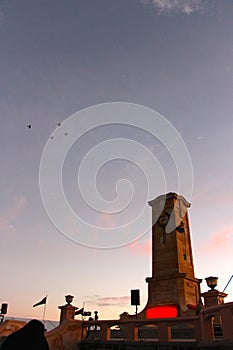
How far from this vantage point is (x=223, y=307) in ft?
40.7

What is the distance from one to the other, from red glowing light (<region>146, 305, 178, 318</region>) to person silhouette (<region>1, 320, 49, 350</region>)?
21.9 meters

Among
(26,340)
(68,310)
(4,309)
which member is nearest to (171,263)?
(68,310)

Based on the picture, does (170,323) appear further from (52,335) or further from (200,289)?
(200,289)

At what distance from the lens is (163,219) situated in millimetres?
28609

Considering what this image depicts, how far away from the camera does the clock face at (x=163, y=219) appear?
28.3 metres

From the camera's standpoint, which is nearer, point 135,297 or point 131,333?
point 131,333

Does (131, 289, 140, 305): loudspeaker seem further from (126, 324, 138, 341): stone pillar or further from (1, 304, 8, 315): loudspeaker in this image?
(1, 304, 8, 315): loudspeaker

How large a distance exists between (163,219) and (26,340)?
84.9 feet

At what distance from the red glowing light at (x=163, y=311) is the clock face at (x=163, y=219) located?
24.2 feet

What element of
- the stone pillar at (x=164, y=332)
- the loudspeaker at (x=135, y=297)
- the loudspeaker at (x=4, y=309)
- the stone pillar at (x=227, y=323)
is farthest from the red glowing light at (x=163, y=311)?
the loudspeaker at (x=4, y=309)

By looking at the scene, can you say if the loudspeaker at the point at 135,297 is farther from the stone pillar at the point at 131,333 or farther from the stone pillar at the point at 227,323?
the stone pillar at the point at 227,323

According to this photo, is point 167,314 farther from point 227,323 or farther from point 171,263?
point 227,323

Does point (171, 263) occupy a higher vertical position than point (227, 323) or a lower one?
higher

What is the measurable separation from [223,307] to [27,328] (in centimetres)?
1104
